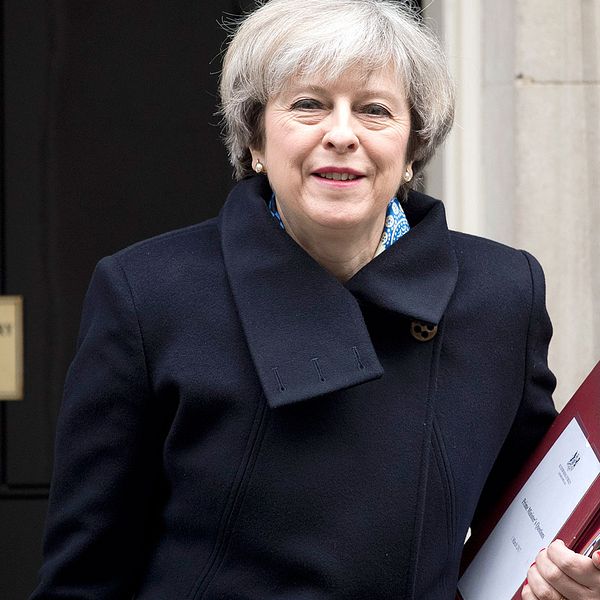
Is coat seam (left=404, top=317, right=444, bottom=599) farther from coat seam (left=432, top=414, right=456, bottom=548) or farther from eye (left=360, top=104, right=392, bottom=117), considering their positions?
eye (left=360, top=104, right=392, bottom=117)

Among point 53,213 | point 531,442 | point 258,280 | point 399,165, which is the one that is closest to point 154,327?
point 258,280

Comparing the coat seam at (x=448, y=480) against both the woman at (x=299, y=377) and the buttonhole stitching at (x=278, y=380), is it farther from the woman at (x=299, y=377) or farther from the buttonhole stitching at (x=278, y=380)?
the buttonhole stitching at (x=278, y=380)

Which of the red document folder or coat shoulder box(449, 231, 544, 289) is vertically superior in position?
coat shoulder box(449, 231, 544, 289)

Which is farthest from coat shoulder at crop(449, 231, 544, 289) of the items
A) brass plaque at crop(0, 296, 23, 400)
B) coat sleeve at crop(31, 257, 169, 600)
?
brass plaque at crop(0, 296, 23, 400)

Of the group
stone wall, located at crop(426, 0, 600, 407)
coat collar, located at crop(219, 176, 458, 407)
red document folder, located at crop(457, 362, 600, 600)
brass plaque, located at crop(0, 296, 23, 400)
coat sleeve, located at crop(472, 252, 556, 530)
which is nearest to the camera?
red document folder, located at crop(457, 362, 600, 600)

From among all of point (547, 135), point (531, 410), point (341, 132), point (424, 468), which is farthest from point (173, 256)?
point (547, 135)

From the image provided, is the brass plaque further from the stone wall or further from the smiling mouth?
the smiling mouth

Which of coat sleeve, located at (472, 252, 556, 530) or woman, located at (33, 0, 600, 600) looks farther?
coat sleeve, located at (472, 252, 556, 530)

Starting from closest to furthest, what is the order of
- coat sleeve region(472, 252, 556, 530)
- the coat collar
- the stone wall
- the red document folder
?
1. the red document folder
2. the coat collar
3. coat sleeve region(472, 252, 556, 530)
4. the stone wall

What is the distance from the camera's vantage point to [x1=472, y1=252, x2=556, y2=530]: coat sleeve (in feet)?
6.35

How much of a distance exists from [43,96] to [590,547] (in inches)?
73.4

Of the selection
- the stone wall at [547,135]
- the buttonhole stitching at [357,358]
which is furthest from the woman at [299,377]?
the stone wall at [547,135]

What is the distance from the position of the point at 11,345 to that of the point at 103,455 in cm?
123

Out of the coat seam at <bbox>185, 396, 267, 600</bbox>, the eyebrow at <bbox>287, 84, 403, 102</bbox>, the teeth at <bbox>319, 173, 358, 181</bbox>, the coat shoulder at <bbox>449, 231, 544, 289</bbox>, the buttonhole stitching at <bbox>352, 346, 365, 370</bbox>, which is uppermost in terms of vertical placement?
the eyebrow at <bbox>287, 84, 403, 102</bbox>
